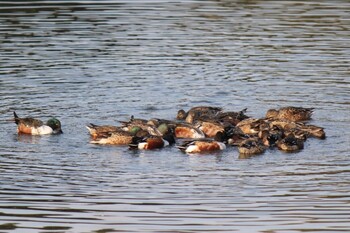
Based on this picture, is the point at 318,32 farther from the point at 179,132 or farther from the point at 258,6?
the point at 179,132

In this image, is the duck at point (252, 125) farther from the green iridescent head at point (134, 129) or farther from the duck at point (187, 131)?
the green iridescent head at point (134, 129)

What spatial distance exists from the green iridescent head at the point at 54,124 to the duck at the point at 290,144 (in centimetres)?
332

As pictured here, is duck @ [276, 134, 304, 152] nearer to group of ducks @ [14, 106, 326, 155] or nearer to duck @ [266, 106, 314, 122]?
group of ducks @ [14, 106, 326, 155]

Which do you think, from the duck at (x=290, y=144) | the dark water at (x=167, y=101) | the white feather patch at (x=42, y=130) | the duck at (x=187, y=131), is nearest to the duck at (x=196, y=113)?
the dark water at (x=167, y=101)

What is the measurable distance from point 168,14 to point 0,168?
13476mm

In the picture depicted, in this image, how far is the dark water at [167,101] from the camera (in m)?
11.7

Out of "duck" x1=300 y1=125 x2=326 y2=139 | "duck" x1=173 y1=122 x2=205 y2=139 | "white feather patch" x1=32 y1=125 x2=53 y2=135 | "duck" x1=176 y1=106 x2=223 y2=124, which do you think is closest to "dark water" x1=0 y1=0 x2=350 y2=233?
"white feather patch" x1=32 y1=125 x2=53 y2=135

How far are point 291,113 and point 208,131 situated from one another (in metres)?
1.54

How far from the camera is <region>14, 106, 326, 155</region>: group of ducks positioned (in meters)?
15.0

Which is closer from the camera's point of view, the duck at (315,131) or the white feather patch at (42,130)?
the duck at (315,131)

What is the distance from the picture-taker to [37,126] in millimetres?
15906

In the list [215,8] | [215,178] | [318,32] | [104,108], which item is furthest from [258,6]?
[215,178]

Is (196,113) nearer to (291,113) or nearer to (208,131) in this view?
(208,131)

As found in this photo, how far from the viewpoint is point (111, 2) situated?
94.2 feet
